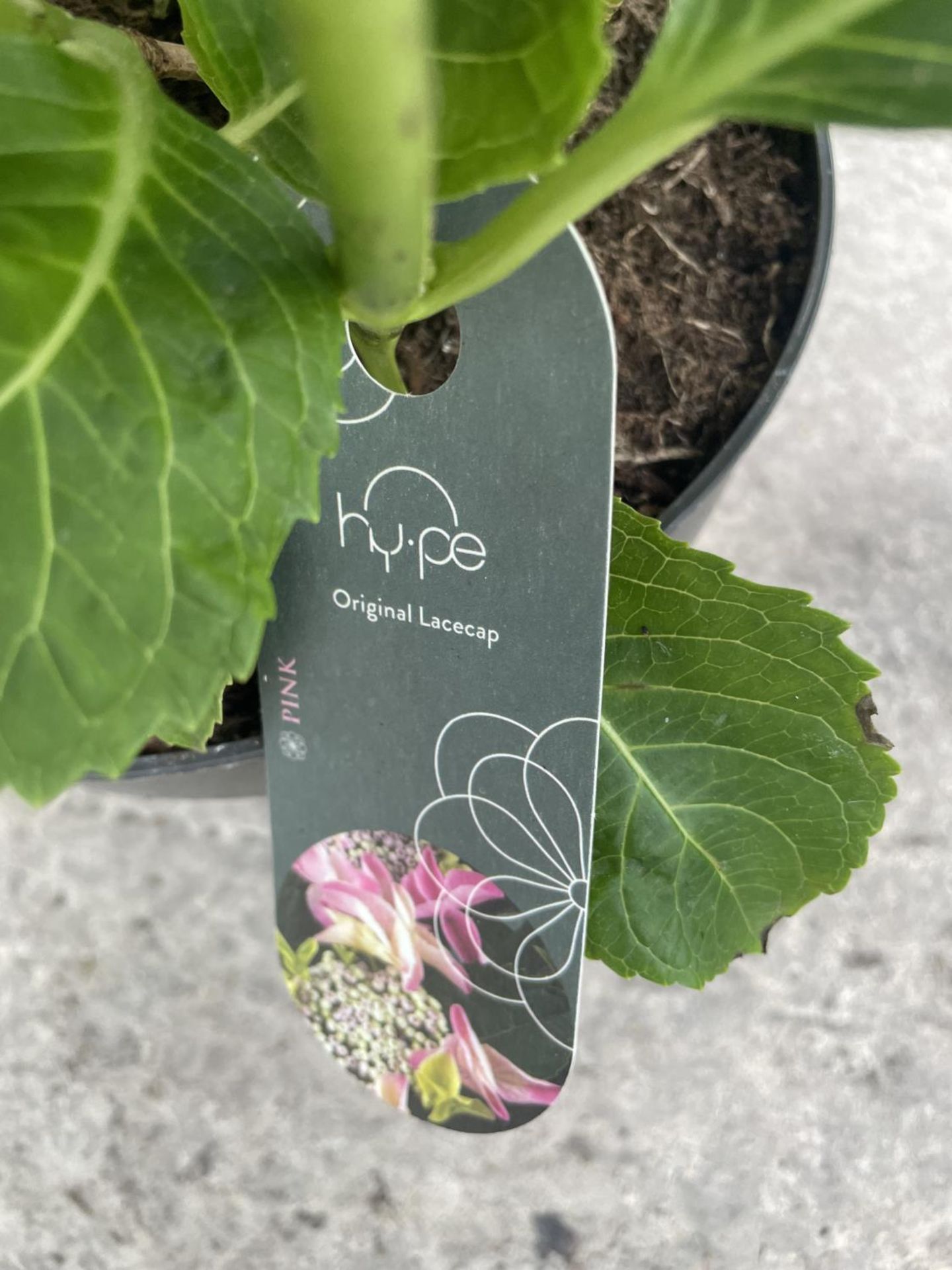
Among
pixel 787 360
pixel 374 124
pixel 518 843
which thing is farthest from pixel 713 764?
pixel 374 124

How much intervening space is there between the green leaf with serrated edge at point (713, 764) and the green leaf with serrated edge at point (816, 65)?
0.21m

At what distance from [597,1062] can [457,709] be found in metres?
0.41

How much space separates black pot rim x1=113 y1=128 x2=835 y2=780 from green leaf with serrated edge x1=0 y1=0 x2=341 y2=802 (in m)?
0.27

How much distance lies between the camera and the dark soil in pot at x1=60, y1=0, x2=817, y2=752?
1.99 feet

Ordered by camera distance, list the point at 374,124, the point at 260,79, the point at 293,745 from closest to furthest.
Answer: the point at 374,124 → the point at 260,79 → the point at 293,745

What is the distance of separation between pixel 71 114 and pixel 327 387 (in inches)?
3.5

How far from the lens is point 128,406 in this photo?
0.26 meters

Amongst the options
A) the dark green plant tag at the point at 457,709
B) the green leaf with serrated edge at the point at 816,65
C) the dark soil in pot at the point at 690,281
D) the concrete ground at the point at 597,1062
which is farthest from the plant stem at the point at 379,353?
the concrete ground at the point at 597,1062

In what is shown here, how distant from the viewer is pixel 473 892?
0.46 meters

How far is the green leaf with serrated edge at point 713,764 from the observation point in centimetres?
46

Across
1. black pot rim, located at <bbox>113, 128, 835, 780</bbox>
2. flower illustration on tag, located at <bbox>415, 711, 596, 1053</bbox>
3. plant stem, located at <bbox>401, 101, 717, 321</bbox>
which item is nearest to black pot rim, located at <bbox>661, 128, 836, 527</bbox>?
black pot rim, located at <bbox>113, 128, 835, 780</bbox>

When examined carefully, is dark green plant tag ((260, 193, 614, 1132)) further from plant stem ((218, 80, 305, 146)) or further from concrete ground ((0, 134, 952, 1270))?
concrete ground ((0, 134, 952, 1270))

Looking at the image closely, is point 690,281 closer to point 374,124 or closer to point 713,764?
point 713,764

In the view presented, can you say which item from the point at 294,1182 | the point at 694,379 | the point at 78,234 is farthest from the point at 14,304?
the point at 294,1182
